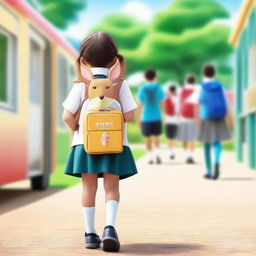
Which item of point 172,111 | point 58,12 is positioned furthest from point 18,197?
point 58,12

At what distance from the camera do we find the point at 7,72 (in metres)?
9.02

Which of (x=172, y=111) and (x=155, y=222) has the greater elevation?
(x=172, y=111)

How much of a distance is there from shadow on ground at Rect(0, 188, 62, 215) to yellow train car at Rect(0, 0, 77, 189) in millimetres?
241

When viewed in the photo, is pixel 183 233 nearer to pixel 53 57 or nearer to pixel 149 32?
pixel 53 57

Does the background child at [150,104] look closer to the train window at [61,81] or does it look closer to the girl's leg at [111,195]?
the train window at [61,81]

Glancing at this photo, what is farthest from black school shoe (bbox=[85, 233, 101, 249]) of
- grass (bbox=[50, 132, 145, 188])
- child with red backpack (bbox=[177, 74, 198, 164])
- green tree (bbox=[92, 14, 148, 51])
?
green tree (bbox=[92, 14, 148, 51])

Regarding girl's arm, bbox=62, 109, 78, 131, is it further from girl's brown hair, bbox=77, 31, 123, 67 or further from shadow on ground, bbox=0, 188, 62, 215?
shadow on ground, bbox=0, 188, 62, 215

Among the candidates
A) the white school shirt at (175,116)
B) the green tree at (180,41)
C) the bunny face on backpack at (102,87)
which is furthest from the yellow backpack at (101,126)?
the green tree at (180,41)

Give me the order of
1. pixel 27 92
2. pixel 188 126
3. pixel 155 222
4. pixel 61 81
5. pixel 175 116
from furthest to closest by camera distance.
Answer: pixel 175 116 → pixel 188 126 → pixel 61 81 → pixel 27 92 → pixel 155 222

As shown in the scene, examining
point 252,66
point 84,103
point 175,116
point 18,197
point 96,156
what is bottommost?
point 18,197

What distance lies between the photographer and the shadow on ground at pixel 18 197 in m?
8.25

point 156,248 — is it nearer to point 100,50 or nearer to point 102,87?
point 102,87

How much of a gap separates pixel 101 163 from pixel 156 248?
694 millimetres

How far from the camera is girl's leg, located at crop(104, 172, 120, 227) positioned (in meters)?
5.12
